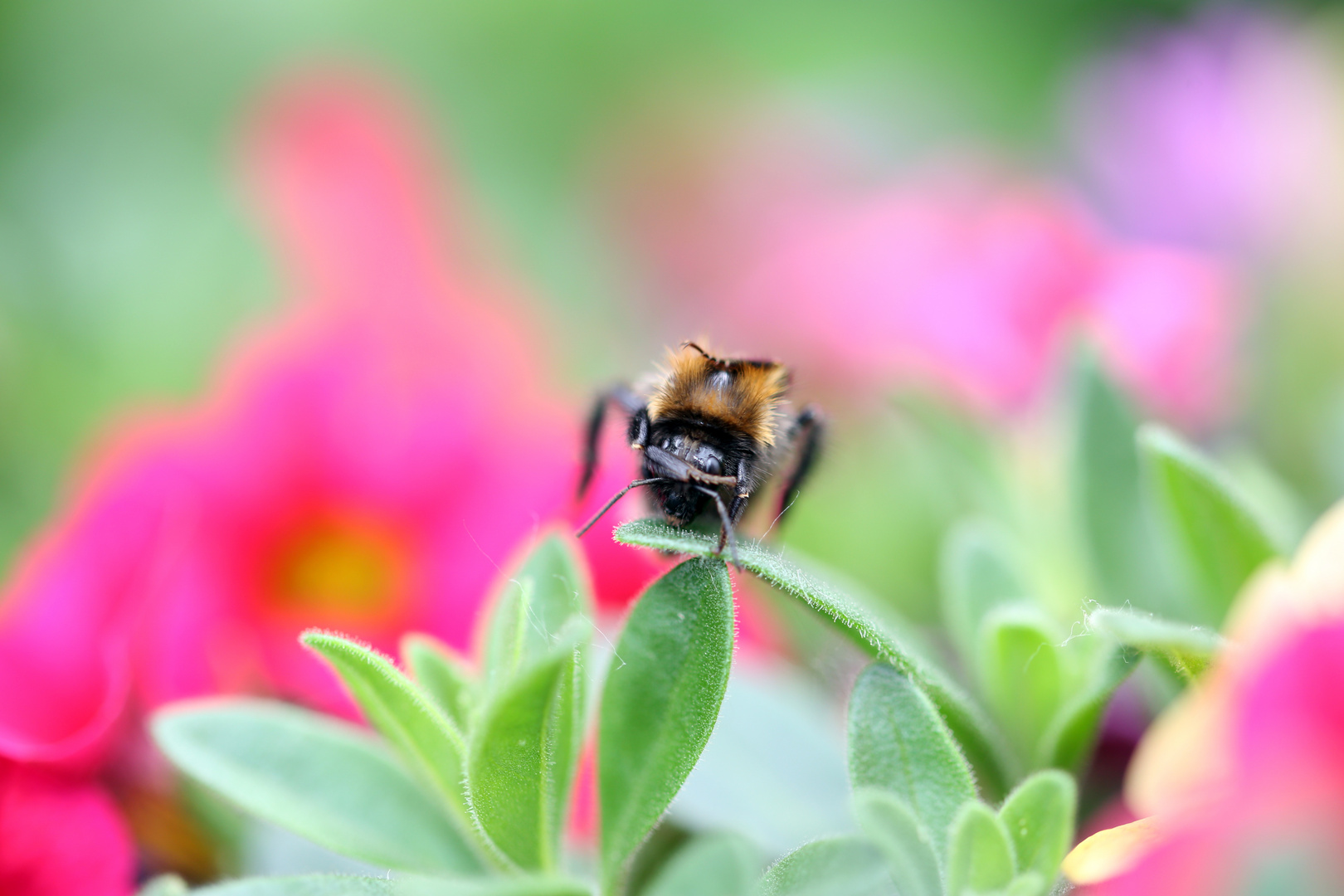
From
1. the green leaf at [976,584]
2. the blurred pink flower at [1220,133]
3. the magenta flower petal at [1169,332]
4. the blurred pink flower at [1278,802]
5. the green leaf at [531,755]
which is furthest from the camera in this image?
→ the blurred pink flower at [1220,133]

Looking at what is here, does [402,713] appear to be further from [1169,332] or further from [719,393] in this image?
[1169,332]

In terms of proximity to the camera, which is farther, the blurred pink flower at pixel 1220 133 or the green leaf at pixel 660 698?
the blurred pink flower at pixel 1220 133

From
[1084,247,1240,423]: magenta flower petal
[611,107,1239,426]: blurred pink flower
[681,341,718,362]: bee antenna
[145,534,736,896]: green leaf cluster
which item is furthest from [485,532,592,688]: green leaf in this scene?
[1084,247,1240,423]: magenta flower petal

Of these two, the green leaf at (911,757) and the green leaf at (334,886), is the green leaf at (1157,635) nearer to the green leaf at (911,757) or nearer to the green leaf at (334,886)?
the green leaf at (911,757)

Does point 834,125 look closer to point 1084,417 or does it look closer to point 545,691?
point 1084,417

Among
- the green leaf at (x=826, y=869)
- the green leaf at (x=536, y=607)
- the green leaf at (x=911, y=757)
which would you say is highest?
the green leaf at (x=536, y=607)

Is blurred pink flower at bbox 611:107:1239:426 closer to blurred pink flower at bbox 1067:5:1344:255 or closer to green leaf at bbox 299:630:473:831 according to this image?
blurred pink flower at bbox 1067:5:1344:255

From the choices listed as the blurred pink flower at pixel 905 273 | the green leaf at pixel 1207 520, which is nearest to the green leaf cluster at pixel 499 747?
the green leaf at pixel 1207 520
